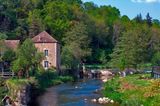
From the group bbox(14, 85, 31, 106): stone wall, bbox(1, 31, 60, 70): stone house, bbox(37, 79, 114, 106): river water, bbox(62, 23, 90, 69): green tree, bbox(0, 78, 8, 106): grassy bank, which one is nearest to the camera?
bbox(0, 78, 8, 106): grassy bank

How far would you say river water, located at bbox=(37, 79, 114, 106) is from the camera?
190 ft

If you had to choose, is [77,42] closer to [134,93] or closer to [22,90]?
[134,93]

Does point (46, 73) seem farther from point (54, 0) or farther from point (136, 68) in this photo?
point (54, 0)

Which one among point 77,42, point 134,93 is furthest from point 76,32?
point 134,93

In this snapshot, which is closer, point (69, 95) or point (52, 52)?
point (69, 95)

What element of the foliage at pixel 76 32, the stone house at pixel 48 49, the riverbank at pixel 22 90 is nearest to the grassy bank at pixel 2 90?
the riverbank at pixel 22 90

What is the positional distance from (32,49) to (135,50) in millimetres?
32852

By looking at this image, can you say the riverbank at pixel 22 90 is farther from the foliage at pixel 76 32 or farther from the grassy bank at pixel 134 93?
the foliage at pixel 76 32

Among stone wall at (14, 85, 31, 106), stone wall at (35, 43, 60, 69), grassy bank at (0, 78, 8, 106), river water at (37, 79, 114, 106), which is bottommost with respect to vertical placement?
river water at (37, 79, 114, 106)

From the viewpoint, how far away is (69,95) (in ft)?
215

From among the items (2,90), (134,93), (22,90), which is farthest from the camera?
(134,93)

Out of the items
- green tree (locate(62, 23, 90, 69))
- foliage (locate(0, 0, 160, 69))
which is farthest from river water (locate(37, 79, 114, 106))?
green tree (locate(62, 23, 90, 69))

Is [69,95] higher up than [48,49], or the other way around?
[48,49]

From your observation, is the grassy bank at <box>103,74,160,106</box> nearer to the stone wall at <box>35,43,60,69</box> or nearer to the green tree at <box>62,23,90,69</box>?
the stone wall at <box>35,43,60,69</box>
